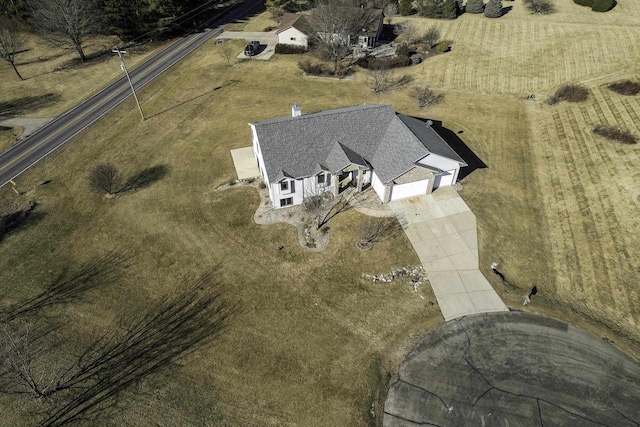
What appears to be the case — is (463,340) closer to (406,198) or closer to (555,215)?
(406,198)

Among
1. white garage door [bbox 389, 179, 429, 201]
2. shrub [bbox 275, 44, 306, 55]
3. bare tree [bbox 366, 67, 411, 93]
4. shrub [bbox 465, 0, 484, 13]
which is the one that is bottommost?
white garage door [bbox 389, 179, 429, 201]

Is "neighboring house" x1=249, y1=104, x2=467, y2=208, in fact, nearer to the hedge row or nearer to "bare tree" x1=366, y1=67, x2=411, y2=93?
"bare tree" x1=366, y1=67, x2=411, y2=93

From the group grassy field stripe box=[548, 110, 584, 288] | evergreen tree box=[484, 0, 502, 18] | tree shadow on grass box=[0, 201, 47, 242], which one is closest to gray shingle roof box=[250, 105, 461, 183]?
grassy field stripe box=[548, 110, 584, 288]

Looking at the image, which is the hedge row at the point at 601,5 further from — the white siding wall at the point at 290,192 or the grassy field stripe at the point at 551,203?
the white siding wall at the point at 290,192

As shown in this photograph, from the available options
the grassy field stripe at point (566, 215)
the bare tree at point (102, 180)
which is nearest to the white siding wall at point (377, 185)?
the grassy field stripe at point (566, 215)

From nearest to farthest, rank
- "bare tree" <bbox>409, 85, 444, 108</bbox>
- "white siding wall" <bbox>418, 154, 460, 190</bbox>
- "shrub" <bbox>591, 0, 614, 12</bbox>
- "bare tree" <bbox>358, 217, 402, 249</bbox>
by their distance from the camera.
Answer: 1. "bare tree" <bbox>358, 217, 402, 249</bbox>
2. "white siding wall" <bbox>418, 154, 460, 190</bbox>
3. "bare tree" <bbox>409, 85, 444, 108</bbox>
4. "shrub" <bbox>591, 0, 614, 12</bbox>

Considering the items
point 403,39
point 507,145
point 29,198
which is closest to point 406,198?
point 507,145

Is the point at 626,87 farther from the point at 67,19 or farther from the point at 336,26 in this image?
the point at 67,19
